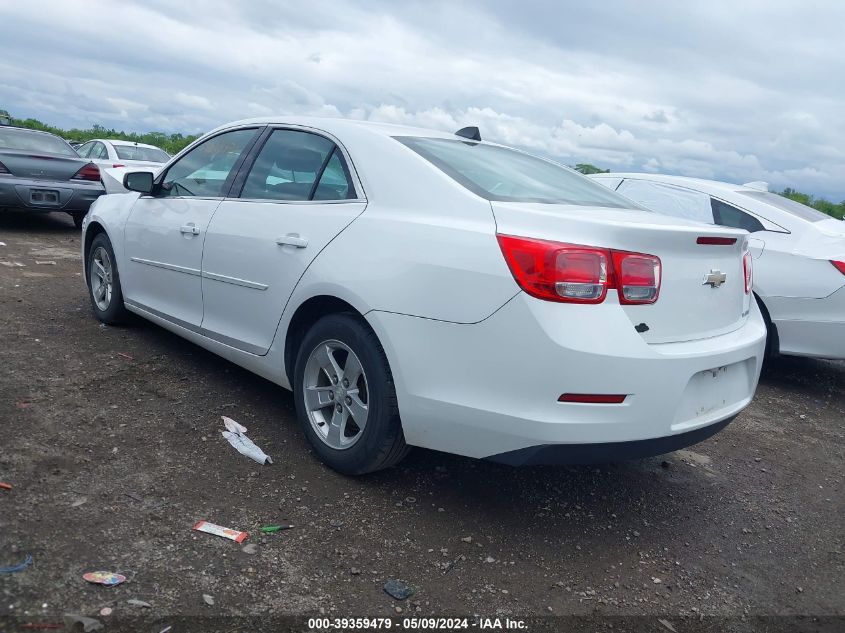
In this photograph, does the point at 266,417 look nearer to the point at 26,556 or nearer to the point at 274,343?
the point at 274,343

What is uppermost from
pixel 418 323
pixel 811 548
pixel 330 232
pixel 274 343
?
pixel 330 232

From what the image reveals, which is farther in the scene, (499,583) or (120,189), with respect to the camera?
A: (120,189)

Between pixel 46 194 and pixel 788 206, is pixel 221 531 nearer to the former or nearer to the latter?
pixel 788 206

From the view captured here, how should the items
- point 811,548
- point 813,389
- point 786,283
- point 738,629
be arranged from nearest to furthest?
point 738,629 → point 811,548 → point 786,283 → point 813,389

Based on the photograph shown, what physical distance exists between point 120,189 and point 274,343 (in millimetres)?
3163

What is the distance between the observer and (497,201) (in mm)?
3029

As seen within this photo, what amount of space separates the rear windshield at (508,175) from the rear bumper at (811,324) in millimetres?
2278

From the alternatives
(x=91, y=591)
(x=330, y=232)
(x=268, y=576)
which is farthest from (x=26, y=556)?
(x=330, y=232)

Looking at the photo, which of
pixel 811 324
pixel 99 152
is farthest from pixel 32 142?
pixel 811 324

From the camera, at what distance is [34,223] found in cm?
1142

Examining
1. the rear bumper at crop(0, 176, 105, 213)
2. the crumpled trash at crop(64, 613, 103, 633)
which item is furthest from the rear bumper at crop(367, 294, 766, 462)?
the rear bumper at crop(0, 176, 105, 213)

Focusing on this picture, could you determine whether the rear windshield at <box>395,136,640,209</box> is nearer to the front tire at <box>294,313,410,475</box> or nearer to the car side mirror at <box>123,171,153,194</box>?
the front tire at <box>294,313,410,475</box>

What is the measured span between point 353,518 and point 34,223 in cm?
1032

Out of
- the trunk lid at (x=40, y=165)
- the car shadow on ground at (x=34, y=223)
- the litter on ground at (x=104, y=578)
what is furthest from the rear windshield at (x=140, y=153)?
the litter on ground at (x=104, y=578)
